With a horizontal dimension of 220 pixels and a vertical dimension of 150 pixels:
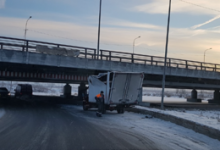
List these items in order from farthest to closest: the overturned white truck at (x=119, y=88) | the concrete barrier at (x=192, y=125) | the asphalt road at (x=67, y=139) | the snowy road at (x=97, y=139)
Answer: the overturned white truck at (x=119, y=88) < the concrete barrier at (x=192, y=125) < the snowy road at (x=97, y=139) < the asphalt road at (x=67, y=139)

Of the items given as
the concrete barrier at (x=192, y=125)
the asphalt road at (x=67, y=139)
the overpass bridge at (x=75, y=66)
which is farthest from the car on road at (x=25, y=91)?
the asphalt road at (x=67, y=139)

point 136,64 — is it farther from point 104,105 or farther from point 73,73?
point 104,105

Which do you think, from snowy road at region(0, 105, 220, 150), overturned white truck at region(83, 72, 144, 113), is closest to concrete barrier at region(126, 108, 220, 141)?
snowy road at region(0, 105, 220, 150)

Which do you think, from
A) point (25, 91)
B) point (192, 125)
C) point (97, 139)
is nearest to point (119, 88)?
point (192, 125)

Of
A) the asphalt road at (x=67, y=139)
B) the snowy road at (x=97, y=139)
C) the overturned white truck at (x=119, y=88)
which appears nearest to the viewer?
the asphalt road at (x=67, y=139)

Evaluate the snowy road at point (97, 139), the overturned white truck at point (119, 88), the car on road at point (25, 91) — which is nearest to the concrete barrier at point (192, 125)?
the snowy road at point (97, 139)

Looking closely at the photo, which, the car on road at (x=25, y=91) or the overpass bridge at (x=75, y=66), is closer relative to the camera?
the overpass bridge at (x=75, y=66)

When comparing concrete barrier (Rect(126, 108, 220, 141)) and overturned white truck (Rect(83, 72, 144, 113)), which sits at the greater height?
overturned white truck (Rect(83, 72, 144, 113))

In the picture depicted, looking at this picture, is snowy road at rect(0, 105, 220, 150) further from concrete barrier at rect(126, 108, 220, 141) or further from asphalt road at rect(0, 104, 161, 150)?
concrete barrier at rect(126, 108, 220, 141)

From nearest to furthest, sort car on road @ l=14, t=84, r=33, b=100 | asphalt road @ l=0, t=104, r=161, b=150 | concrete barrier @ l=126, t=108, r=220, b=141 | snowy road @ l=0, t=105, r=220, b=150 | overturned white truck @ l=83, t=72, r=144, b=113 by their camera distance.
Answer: asphalt road @ l=0, t=104, r=161, b=150
snowy road @ l=0, t=105, r=220, b=150
concrete barrier @ l=126, t=108, r=220, b=141
overturned white truck @ l=83, t=72, r=144, b=113
car on road @ l=14, t=84, r=33, b=100

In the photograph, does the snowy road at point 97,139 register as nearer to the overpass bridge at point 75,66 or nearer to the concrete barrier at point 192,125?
the concrete barrier at point 192,125

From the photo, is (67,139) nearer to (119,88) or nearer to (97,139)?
(97,139)

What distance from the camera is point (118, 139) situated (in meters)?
9.41

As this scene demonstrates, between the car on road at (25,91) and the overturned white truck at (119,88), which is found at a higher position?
the overturned white truck at (119,88)
